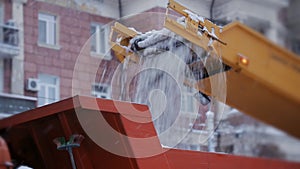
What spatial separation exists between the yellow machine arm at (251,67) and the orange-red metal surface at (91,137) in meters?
0.29

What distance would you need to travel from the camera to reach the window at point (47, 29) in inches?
161

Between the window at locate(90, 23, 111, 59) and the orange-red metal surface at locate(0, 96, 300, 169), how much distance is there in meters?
0.46

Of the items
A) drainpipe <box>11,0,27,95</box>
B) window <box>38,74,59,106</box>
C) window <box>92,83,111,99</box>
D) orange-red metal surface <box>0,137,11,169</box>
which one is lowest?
orange-red metal surface <box>0,137,11,169</box>

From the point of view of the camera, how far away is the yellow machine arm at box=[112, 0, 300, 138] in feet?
8.79

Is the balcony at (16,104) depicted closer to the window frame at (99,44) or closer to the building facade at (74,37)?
the building facade at (74,37)

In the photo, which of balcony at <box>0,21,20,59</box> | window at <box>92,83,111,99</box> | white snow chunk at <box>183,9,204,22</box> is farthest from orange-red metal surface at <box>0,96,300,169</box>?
balcony at <box>0,21,20,59</box>

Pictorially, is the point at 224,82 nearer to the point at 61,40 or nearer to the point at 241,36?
the point at 241,36

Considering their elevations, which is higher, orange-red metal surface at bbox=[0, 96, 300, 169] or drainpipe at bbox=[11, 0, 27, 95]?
drainpipe at bbox=[11, 0, 27, 95]

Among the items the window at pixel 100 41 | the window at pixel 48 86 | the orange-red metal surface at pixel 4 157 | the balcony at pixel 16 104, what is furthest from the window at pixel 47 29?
the orange-red metal surface at pixel 4 157

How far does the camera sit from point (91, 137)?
248cm

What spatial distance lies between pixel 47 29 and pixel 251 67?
180 cm

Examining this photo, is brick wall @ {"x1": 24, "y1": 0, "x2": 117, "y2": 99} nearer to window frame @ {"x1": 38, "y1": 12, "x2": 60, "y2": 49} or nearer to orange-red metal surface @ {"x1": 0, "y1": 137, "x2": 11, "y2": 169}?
window frame @ {"x1": 38, "y1": 12, "x2": 60, "y2": 49}

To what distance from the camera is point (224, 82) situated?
9.32 feet

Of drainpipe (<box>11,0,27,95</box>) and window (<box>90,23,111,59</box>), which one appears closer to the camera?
window (<box>90,23,111,59</box>)
